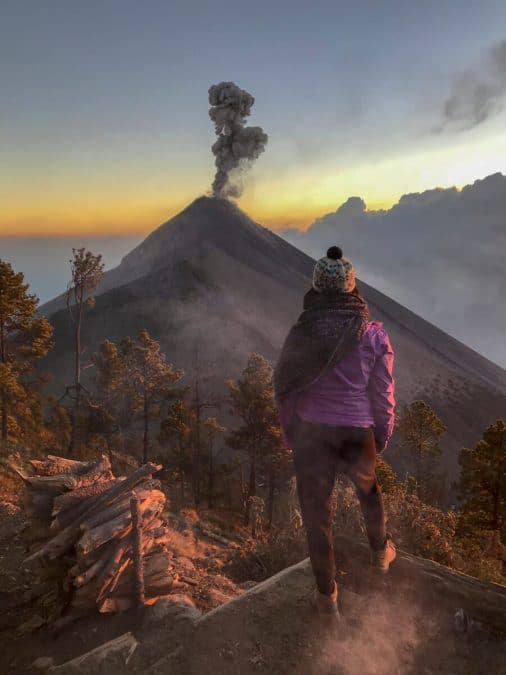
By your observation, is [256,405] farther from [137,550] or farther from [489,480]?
[137,550]

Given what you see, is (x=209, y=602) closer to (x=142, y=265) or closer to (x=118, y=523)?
(x=118, y=523)

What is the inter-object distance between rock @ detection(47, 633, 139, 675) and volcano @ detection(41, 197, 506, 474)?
126ft

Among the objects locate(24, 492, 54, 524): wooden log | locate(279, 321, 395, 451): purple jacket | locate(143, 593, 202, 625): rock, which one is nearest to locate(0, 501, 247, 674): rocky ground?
locate(143, 593, 202, 625): rock

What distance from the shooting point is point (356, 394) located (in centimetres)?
410

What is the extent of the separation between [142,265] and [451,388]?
8379cm

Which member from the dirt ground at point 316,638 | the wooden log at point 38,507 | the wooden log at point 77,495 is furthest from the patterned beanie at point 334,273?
the wooden log at point 38,507

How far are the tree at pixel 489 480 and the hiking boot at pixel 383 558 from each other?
1863cm

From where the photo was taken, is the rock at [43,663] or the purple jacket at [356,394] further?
the rock at [43,663]

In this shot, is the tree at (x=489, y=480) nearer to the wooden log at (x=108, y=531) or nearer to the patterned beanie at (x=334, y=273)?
the wooden log at (x=108, y=531)

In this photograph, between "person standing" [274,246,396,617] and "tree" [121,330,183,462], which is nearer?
"person standing" [274,246,396,617]

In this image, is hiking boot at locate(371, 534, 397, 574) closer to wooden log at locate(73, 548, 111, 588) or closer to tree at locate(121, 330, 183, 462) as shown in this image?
wooden log at locate(73, 548, 111, 588)

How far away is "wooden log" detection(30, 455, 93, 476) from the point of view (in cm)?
884

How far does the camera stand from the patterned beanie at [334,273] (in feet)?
13.5

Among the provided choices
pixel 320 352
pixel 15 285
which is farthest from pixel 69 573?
pixel 15 285
